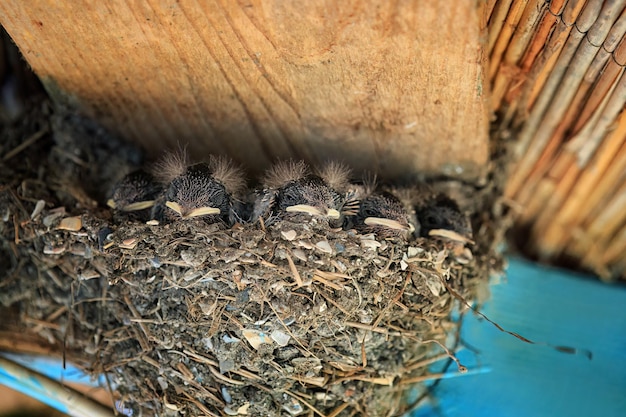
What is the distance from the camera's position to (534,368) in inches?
80.7

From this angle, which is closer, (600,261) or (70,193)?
(70,193)

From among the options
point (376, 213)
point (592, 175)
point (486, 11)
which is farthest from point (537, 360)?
point (486, 11)

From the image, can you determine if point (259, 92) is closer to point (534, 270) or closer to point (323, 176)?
point (323, 176)

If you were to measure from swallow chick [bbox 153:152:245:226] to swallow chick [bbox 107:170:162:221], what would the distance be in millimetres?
33

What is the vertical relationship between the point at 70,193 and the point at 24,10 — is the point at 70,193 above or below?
below

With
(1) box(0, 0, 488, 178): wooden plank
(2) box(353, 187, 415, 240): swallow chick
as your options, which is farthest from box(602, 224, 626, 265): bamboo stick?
(2) box(353, 187, 415, 240): swallow chick

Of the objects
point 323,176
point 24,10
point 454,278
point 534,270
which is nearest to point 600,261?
point 534,270

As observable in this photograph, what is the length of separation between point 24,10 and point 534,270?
5.68 feet

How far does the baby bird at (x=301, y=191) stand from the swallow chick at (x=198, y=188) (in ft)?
0.29

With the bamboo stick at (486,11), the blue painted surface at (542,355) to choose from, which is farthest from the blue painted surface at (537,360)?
the bamboo stick at (486,11)

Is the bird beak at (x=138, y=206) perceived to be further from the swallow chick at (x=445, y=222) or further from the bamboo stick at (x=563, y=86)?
the bamboo stick at (x=563, y=86)

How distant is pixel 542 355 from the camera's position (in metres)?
2.07

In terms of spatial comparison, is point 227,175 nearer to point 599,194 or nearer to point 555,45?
point 555,45

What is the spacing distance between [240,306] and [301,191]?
0.35 m
